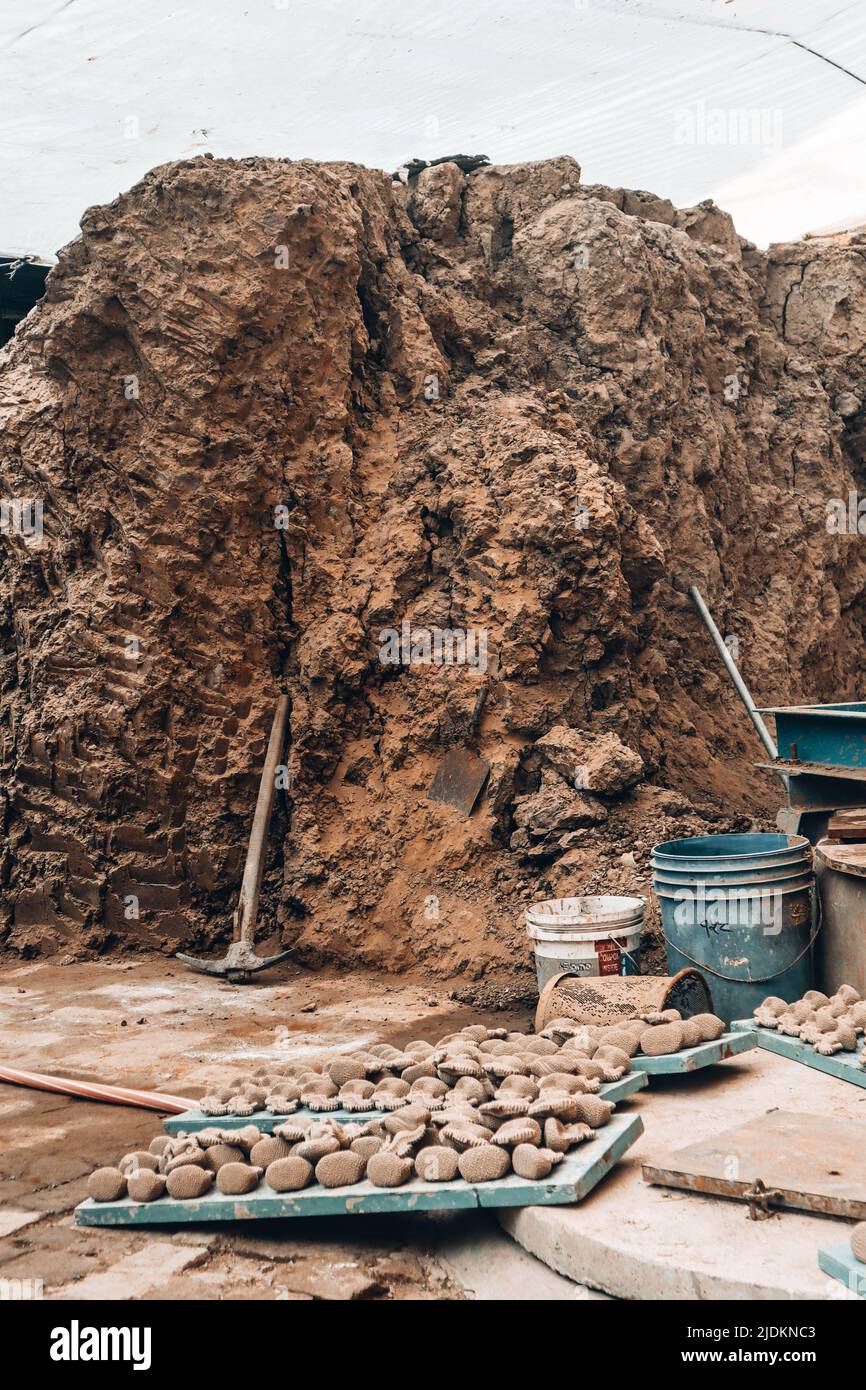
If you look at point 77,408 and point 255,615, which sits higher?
point 77,408

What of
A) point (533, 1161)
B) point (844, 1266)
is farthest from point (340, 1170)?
point (844, 1266)

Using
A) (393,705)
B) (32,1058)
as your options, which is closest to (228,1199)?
(32,1058)

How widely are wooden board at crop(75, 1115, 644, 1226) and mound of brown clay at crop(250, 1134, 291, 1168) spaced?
0.22ft

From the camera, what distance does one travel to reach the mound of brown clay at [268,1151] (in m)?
2.94

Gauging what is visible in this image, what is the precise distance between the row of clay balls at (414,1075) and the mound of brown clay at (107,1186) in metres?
0.45

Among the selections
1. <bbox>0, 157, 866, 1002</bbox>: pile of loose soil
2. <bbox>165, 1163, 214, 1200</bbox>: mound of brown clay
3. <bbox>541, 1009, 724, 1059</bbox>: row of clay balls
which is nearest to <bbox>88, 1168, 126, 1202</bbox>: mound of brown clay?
<bbox>165, 1163, 214, 1200</bbox>: mound of brown clay

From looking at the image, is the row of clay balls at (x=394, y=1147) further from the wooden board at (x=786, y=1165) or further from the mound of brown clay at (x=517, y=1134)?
the wooden board at (x=786, y=1165)

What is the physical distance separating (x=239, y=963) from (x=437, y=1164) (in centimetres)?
324

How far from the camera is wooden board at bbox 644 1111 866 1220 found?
2529 mm

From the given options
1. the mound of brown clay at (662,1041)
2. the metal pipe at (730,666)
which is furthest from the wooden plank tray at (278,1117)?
the metal pipe at (730,666)

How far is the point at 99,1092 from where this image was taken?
3.92 meters

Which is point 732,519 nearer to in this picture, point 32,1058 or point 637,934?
point 637,934
